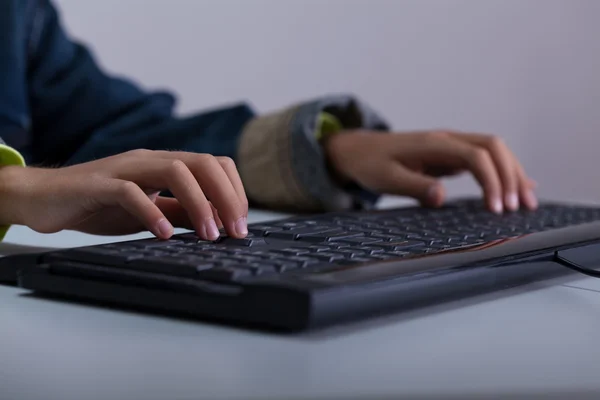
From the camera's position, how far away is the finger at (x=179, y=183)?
0.45 meters

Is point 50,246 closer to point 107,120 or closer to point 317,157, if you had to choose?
point 317,157

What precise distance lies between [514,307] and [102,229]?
25 centimetres

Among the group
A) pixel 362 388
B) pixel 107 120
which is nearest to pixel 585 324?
pixel 362 388

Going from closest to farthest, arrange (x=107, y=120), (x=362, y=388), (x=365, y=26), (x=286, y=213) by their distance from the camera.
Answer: (x=362, y=388) < (x=286, y=213) < (x=107, y=120) < (x=365, y=26)

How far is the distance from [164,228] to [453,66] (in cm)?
120

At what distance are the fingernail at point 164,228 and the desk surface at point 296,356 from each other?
8cm

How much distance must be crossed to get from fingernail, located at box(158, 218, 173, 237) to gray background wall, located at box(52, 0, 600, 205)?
99 centimetres

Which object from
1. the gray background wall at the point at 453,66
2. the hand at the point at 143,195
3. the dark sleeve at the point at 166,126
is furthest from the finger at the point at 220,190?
the gray background wall at the point at 453,66

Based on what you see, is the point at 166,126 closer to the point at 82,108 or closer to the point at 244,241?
the point at 82,108

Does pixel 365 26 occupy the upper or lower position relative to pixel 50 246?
upper

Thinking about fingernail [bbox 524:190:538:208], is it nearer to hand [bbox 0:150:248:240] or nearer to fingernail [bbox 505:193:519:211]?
fingernail [bbox 505:193:519:211]

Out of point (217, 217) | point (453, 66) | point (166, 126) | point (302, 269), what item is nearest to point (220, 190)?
point (217, 217)

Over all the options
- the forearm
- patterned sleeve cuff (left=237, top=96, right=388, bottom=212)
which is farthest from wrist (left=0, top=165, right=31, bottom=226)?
patterned sleeve cuff (left=237, top=96, right=388, bottom=212)

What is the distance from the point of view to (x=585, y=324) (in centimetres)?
37
